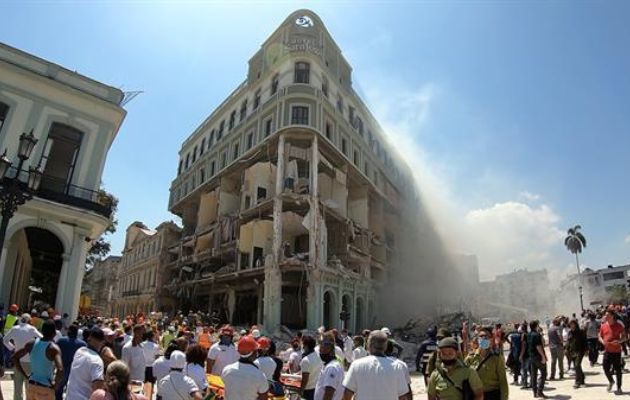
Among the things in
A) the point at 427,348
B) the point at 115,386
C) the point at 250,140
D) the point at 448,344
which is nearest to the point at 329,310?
the point at 250,140

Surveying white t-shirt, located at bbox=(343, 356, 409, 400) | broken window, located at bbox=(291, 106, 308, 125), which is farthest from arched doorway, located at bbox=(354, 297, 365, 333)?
white t-shirt, located at bbox=(343, 356, 409, 400)

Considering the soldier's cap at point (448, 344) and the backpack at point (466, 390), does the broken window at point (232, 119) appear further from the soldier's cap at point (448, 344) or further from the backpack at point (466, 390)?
the backpack at point (466, 390)

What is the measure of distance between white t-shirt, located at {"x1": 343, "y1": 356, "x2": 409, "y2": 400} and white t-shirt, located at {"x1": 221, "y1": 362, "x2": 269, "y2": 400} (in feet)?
3.22

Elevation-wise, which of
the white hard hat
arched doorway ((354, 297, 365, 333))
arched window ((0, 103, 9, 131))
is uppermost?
arched window ((0, 103, 9, 131))

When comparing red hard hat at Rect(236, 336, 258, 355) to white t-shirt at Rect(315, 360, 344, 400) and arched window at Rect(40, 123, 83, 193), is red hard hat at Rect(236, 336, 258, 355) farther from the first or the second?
arched window at Rect(40, 123, 83, 193)

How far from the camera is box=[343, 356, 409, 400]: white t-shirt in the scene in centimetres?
392

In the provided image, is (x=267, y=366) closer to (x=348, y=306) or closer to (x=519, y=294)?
(x=348, y=306)

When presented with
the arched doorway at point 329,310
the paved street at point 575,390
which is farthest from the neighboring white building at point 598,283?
the paved street at point 575,390

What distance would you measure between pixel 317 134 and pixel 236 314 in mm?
16260

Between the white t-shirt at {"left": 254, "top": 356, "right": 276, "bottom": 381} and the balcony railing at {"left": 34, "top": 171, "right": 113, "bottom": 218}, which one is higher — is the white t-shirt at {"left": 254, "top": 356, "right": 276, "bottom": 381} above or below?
below

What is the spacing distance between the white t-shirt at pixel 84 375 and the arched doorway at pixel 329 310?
25.0 meters

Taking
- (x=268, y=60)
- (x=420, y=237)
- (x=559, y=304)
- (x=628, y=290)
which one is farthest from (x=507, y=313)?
(x=268, y=60)

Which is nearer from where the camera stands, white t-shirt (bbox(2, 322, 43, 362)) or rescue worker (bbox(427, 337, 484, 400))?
rescue worker (bbox(427, 337, 484, 400))

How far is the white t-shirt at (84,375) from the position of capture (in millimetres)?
4270
